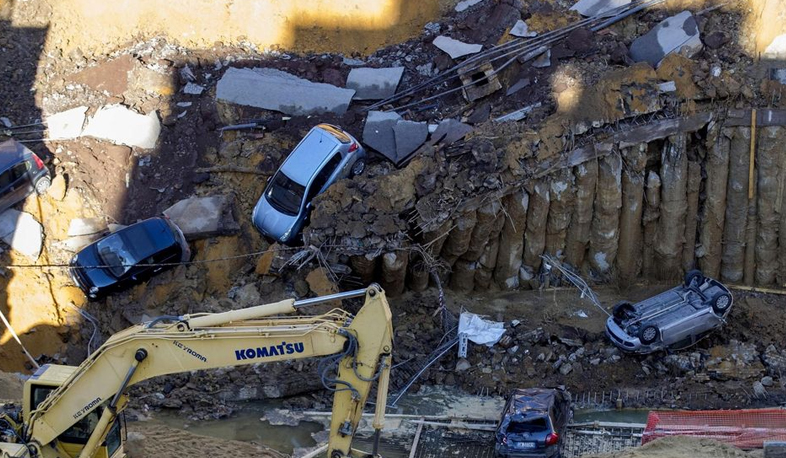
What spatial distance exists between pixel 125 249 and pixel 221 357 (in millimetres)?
8330

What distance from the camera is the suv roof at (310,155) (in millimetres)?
20500

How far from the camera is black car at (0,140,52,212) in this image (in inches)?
841

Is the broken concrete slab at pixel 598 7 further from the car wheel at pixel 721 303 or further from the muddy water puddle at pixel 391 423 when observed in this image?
the muddy water puddle at pixel 391 423

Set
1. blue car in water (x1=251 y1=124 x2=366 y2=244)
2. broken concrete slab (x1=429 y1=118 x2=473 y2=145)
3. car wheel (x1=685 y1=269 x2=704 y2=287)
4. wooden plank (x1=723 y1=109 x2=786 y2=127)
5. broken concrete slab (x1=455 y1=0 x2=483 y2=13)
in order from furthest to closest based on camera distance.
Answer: broken concrete slab (x1=455 y1=0 x2=483 y2=13)
broken concrete slab (x1=429 y1=118 x2=473 y2=145)
blue car in water (x1=251 y1=124 x2=366 y2=244)
wooden plank (x1=723 y1=109 x2=786 y2=127)
car wheel (x1=685 y1=269 x2=704 y2=287)

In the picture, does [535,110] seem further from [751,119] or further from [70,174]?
[70,174]

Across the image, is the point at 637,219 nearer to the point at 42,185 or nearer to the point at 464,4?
the point at 464,4

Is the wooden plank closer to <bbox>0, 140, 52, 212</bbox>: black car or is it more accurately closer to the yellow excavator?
the yellow excavator

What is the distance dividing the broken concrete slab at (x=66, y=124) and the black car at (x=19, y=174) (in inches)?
48.4

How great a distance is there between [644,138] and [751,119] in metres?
2.25

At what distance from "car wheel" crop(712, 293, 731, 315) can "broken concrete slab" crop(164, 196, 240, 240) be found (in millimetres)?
9864

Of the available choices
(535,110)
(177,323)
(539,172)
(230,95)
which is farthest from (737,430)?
(230,95)

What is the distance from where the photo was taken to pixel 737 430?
52.9 ft

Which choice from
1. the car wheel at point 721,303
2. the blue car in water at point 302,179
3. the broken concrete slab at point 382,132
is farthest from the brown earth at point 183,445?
the car wheel at point 721,303

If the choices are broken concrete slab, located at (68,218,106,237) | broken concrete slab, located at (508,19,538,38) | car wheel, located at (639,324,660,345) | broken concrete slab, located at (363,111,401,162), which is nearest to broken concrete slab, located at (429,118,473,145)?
broken concrete slab, located at (363,111,401,162)
